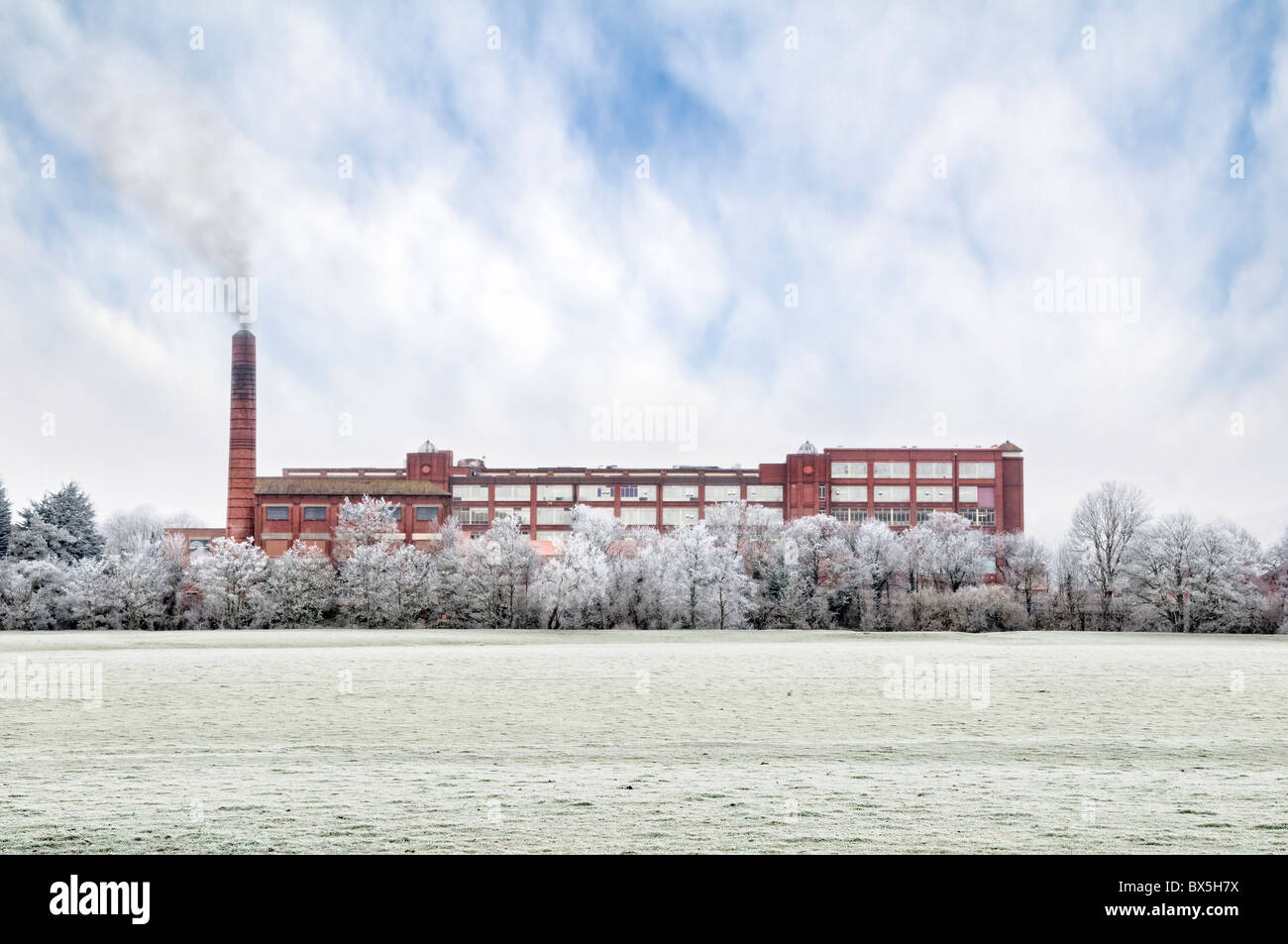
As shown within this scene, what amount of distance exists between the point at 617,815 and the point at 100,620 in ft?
264

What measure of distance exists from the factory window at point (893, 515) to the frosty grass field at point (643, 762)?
261 ft

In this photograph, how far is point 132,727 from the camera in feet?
72.4

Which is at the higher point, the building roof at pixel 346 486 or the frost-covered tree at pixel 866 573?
the building roof at pixel 346 486

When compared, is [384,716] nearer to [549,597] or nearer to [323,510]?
[549,597]

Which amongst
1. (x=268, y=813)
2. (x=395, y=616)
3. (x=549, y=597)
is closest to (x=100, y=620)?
(x=395, y=616)

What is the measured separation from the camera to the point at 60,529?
297ft

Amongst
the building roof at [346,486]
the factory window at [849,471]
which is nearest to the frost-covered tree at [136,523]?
the building roof at [346,486]

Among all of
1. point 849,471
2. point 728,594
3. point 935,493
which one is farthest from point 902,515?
point 728,594

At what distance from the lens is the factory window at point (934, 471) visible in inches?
4710

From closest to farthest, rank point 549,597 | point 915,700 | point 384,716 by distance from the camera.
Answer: point 384,716, point 915,700, point 549,597

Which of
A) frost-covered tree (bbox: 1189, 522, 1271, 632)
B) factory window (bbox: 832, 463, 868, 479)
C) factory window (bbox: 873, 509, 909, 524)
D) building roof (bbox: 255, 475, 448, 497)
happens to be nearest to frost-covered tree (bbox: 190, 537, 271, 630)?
building roof (bbox: 255, 475, 448, 497)

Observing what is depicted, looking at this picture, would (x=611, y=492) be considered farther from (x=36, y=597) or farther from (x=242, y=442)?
(x=36, y=597)

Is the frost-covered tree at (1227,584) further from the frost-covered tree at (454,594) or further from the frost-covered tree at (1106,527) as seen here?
the frost-covered tree at (454,594)

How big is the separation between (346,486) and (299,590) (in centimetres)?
2659
